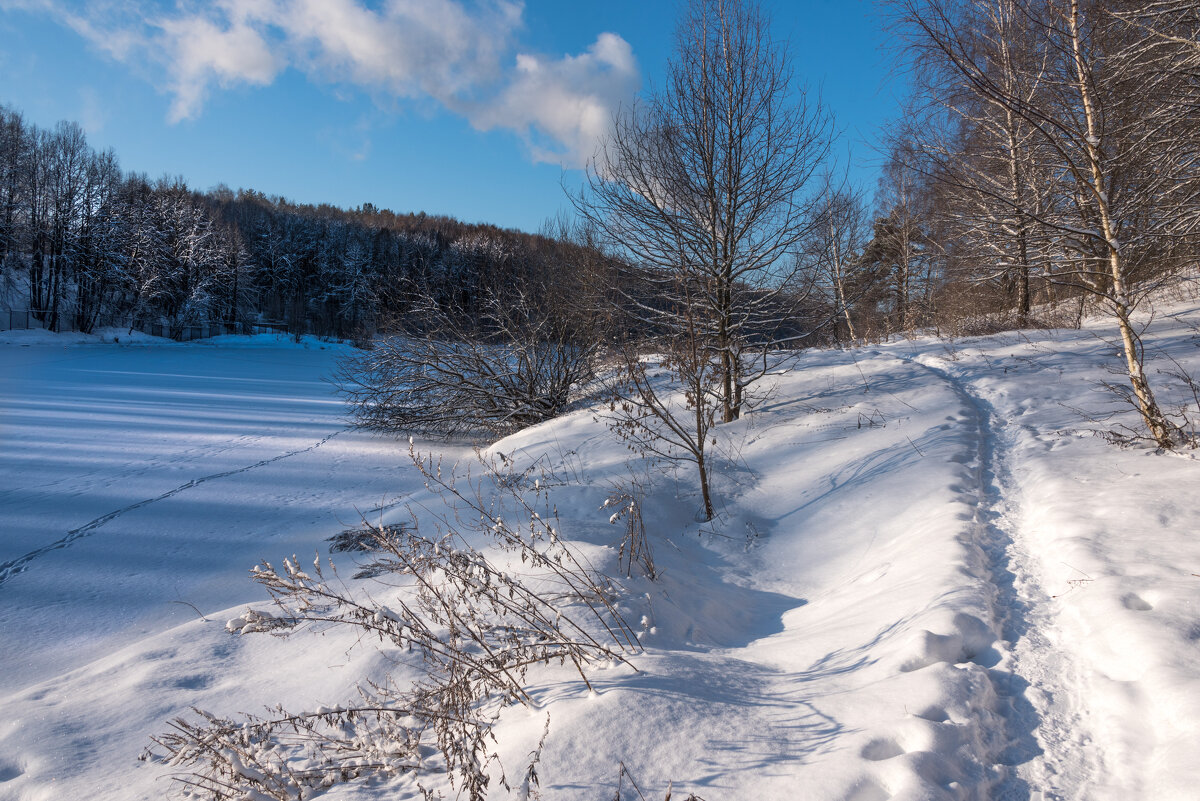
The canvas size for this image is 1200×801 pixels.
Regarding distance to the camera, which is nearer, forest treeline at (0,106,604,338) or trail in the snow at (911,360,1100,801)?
trail in the snow at (911,360,1100,801)

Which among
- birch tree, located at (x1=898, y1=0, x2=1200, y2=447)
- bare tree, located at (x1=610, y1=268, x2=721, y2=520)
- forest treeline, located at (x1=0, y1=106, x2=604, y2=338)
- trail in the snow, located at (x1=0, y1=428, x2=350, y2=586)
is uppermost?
forest treeline, located at (x1=0, y1=106, x2=604, y2=338)

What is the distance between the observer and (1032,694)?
232cm

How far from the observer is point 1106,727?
2.07 meters

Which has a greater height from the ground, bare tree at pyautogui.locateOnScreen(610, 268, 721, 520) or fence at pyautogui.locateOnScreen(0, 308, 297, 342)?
fence at pyautogui.locateOnScreen(0, 308, 297, 342)

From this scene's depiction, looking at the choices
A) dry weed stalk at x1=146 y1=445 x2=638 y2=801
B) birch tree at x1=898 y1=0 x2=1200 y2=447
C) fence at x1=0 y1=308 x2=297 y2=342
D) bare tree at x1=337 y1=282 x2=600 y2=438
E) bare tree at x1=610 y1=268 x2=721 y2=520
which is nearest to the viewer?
dry weed stalk at x1=146 y1=445 x2=638 y2=801

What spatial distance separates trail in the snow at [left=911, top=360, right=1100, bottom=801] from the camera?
189 cm

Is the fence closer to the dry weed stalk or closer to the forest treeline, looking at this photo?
the forest treeline

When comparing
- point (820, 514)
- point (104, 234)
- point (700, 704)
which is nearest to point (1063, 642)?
point (700, 704)

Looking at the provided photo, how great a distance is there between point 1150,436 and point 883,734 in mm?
4824

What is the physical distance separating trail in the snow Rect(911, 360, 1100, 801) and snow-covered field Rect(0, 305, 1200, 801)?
0.04 feet

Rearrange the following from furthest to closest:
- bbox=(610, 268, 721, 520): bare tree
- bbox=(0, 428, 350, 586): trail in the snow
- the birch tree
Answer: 1. bbox=(0, 428, 350, 586): trail in the snow
2. bbox=(610, 268, 721, 520): bare tree
3. the birch tree

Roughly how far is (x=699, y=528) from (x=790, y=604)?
5.34 feet

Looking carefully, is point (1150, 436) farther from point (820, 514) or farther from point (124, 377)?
point (124, 377)

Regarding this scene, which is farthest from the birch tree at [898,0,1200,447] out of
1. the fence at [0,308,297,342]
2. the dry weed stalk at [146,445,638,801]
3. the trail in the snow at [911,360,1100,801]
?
the fence at [0,308,297,342]
